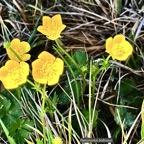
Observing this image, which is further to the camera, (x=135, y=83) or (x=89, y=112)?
(x=135, y=83)

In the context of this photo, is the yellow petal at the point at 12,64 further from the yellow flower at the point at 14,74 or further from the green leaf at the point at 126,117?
the green leaf at the point at 126,117

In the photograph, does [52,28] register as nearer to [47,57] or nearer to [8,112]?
[47,57]

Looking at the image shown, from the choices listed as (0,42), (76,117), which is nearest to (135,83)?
(76,117)

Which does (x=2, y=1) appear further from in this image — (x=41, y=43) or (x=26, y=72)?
(x=26, y=72)

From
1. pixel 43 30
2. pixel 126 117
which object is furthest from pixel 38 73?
pixel 126 117

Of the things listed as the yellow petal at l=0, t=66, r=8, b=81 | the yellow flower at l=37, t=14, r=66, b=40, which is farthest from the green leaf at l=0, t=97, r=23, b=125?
the yellow flower at l=37, t=14, r=66, b=40
